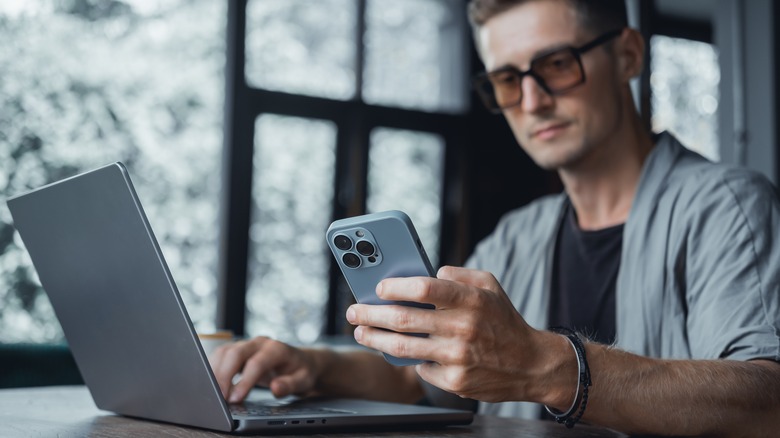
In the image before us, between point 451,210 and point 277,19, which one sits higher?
point 277,19

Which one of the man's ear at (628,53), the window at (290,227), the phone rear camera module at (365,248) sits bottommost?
the window at (290,227)

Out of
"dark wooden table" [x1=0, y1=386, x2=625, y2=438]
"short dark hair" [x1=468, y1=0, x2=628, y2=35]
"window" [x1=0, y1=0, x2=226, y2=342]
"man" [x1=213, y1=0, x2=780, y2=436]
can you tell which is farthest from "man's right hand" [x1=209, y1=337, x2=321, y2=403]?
"window" [x1=0, y1=0, x2=226, y2=342]

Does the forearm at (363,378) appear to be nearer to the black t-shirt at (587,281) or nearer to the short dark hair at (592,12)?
the black t-shirt at (587,281)

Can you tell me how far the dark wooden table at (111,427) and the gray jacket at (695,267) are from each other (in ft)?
0.74

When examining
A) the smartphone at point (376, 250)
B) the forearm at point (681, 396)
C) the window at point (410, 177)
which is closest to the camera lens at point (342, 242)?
the smartphone at point (376, 250)

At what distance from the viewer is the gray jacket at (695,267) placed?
1.07 meters

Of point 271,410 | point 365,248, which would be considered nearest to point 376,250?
point 365,248

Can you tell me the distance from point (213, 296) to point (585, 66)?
12.0ft

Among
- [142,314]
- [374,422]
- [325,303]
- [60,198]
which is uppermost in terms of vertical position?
[60,198]

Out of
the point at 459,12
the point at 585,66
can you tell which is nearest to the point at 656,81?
the point at 459,12

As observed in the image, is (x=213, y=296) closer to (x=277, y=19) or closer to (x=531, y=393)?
(x=277, y=19)

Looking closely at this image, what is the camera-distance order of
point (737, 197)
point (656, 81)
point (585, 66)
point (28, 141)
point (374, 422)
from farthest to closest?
point (656, 81)
point (28, 141)
point (585, 66)
point (737, 197)
point (374, 422)

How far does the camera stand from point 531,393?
2.71 ft

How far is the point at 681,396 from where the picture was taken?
35.6 inches
